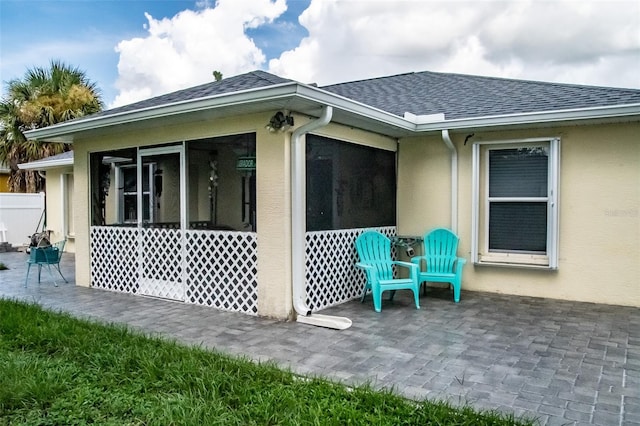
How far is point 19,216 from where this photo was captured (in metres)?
13.4

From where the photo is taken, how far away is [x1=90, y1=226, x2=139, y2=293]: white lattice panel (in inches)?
266

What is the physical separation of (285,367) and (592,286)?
452cm

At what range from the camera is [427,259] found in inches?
255

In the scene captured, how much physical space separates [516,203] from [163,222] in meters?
5.02

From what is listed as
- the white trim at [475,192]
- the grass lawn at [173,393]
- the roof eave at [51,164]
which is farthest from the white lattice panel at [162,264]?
Result: the roof eave at [51,164]

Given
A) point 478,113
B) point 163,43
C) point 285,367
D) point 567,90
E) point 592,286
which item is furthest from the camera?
point 163,43

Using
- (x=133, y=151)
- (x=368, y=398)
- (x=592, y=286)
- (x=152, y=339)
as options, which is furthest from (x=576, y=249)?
(x=133, y=151)

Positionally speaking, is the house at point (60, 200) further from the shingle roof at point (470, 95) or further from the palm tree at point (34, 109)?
the shingle roof at point (470, 95)

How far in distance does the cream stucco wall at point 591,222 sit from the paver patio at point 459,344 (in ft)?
0.84

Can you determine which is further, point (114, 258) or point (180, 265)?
point (114, 258)

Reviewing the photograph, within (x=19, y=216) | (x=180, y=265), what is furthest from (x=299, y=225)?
(x=19, y=216)

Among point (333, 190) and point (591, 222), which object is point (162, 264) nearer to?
point (333, 190)

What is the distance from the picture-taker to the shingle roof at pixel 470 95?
19.9ft

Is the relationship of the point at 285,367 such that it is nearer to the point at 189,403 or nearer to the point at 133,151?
the point at 189,403
